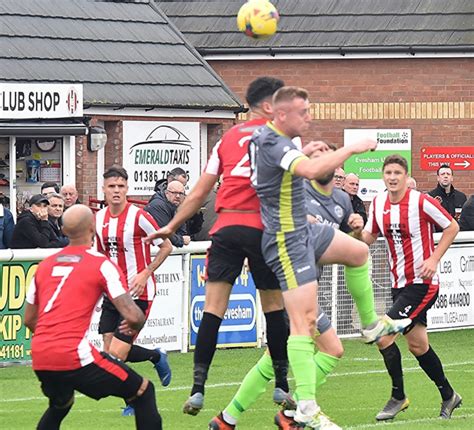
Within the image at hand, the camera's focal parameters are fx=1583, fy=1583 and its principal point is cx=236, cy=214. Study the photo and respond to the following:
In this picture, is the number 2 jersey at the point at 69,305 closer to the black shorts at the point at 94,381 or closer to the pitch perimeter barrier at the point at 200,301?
the black shorts at the point at 94,381

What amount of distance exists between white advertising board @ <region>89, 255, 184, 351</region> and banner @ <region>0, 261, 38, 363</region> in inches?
70.3

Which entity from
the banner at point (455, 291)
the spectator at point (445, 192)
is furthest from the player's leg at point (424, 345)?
the spectator at point (445, 192)

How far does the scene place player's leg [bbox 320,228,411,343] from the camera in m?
10.5

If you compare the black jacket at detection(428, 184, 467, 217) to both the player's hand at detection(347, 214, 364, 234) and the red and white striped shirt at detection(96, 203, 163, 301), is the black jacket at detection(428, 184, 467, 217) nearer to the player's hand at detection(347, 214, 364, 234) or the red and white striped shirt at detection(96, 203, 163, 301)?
the red and white striped shirt at detection(96, 203, 163, 301)

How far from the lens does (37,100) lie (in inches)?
865

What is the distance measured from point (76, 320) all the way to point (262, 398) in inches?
188

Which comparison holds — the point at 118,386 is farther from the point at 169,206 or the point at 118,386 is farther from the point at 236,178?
the point at 169,206

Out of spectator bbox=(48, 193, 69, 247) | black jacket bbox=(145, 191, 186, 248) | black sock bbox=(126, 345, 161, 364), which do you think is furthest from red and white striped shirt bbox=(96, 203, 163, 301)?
black jacket bbox=(145, 191, 186, 248)

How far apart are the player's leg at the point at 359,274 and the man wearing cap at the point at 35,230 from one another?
6.50 metres

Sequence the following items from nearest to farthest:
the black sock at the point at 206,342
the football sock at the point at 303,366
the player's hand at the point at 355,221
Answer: the football sock at the point at 303,366
the black sock at the point at 206,342
the player's hand at the point at 355,221

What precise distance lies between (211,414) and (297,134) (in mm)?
3443

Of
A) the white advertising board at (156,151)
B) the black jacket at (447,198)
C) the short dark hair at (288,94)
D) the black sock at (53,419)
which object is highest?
the white advertising board at (156,151)

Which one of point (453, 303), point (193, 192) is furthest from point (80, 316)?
point (453, 303)

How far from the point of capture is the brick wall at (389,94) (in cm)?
2731
